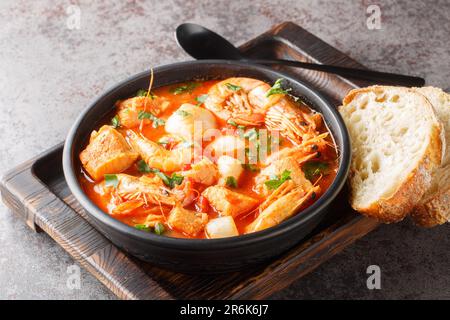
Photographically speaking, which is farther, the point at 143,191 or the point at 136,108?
the point at 136,108

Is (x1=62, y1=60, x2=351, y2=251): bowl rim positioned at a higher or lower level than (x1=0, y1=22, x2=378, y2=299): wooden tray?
higher

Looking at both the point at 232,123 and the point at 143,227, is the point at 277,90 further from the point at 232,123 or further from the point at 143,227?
the point at 143,227

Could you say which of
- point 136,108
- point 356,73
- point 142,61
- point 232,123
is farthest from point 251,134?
point 142,61

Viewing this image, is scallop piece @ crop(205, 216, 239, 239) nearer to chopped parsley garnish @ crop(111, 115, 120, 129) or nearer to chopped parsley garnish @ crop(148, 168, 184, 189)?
chopped parsley garnish @ crop(148, 168, 184, 189)

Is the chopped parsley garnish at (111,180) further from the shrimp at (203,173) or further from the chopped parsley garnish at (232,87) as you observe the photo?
the chopped parsley garnish at (232,87)

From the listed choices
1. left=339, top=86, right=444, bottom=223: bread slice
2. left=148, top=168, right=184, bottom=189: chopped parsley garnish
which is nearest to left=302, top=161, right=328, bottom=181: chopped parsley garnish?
left=339, top=86, right=444, bottom=223: bread slice

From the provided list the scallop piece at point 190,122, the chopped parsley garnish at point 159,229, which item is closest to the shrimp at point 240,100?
the scallop piece at point 190,122

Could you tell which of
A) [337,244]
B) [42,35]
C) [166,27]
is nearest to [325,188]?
[337,244]

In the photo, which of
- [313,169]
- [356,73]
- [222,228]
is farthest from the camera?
[356,73]

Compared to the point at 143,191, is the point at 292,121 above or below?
above
